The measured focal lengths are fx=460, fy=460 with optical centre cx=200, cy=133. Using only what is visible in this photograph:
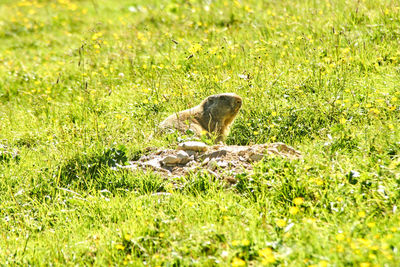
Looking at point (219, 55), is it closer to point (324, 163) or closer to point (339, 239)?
point (324, 163)

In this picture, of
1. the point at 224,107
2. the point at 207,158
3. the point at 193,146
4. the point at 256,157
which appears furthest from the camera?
the point at 224,107

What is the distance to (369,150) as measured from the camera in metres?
3.74

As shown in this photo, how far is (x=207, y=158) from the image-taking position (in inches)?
166

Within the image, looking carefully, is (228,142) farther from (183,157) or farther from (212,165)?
(212,165)

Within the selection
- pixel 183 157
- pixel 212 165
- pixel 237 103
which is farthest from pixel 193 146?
pixel 237 103

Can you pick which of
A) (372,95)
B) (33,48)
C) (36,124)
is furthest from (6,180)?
(33,48)

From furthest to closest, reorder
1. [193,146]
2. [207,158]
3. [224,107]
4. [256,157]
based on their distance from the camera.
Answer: [224,107] → [193,146] → [207,158] → [256,157]

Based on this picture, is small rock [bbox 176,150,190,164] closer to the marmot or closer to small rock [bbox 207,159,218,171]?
small rock [bbox 207,159,218,171]

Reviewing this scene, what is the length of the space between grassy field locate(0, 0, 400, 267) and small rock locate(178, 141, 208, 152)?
314mm

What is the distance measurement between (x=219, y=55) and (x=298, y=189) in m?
3.16

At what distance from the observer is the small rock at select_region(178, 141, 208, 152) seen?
4.36 metres

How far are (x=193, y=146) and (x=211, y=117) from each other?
2.24 ft

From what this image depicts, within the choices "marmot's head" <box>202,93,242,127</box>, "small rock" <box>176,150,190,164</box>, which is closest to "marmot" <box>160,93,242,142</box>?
"marmot's head" <box>202,93,242,127</box>

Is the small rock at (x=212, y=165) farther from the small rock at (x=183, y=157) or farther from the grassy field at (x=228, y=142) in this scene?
the small rock at (x=183, y=157)
